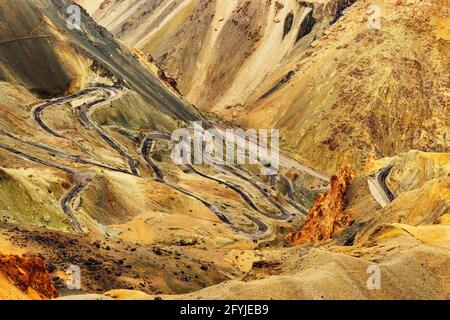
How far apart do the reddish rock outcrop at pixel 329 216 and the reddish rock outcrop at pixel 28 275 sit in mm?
41940

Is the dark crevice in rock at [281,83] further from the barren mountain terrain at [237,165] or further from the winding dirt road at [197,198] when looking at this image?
the winding dirt road at [197,198]

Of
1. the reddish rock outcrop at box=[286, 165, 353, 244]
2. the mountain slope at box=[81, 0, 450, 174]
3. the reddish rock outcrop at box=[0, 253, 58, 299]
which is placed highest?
the mountain slope at box=[81, 0, 450, 174]

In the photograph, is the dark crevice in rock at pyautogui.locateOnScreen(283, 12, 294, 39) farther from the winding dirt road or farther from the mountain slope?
the winding dirt road

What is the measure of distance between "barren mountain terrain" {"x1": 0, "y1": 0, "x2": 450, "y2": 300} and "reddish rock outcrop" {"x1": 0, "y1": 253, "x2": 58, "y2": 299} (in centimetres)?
6

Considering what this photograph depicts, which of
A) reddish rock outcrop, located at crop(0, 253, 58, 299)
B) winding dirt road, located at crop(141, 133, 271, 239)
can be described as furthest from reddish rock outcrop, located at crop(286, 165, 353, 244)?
reddish rock outcrop, located at crop(0, 253, 58, 299)

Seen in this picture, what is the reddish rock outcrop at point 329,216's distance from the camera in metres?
70.1

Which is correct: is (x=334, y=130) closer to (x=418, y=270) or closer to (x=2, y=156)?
(x=2, y=156)

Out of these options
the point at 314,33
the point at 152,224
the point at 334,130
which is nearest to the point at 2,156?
the point at 152,224

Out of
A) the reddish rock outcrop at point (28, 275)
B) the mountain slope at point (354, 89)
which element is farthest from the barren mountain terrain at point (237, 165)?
the mountain slope at point (354, 89)

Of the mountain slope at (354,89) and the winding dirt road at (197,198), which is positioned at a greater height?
the mountain slope at (354,89)

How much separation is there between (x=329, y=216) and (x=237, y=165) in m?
49.4

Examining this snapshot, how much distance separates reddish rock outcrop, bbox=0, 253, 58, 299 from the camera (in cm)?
2839

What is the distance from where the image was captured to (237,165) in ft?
399
